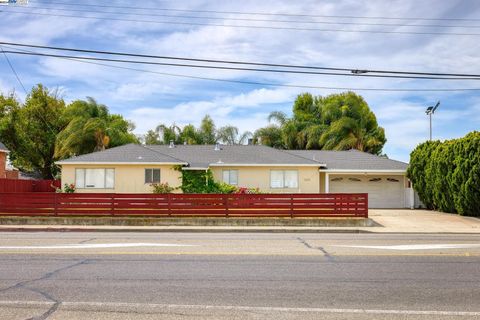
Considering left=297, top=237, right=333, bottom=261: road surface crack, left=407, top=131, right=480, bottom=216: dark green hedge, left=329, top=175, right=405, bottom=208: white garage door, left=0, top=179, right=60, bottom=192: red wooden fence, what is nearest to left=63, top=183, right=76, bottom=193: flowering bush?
left=0, top=179, right=60, bottom=192: red wooden fence

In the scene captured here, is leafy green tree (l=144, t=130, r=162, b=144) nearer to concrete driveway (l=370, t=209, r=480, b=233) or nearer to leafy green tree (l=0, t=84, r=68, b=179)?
leafy green tree (l=0, t=84, r=68, b=179)

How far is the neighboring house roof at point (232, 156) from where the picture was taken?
3378 centimetres

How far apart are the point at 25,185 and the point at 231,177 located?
15.9m

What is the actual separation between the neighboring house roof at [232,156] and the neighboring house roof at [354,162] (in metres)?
2.29

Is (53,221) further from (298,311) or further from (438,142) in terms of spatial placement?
(438,142)

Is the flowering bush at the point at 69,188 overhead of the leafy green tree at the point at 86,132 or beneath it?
beneath

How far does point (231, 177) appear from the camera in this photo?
3428cm

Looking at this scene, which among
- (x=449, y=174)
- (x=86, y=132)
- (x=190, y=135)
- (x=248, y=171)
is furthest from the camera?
(x=190, y=135)

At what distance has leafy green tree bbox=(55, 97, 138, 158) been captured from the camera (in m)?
46.3

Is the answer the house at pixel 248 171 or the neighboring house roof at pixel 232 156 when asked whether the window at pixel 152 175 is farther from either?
the neighboring house roof at pixel 232 156

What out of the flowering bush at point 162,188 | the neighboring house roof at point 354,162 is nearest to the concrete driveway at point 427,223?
the neighboring house roof at point 354,162

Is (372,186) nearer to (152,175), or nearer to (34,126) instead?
(152,175)

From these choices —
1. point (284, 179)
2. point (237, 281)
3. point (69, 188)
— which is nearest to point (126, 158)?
point (69, 188)

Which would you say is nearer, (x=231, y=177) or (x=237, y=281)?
(x=237, y=281)
